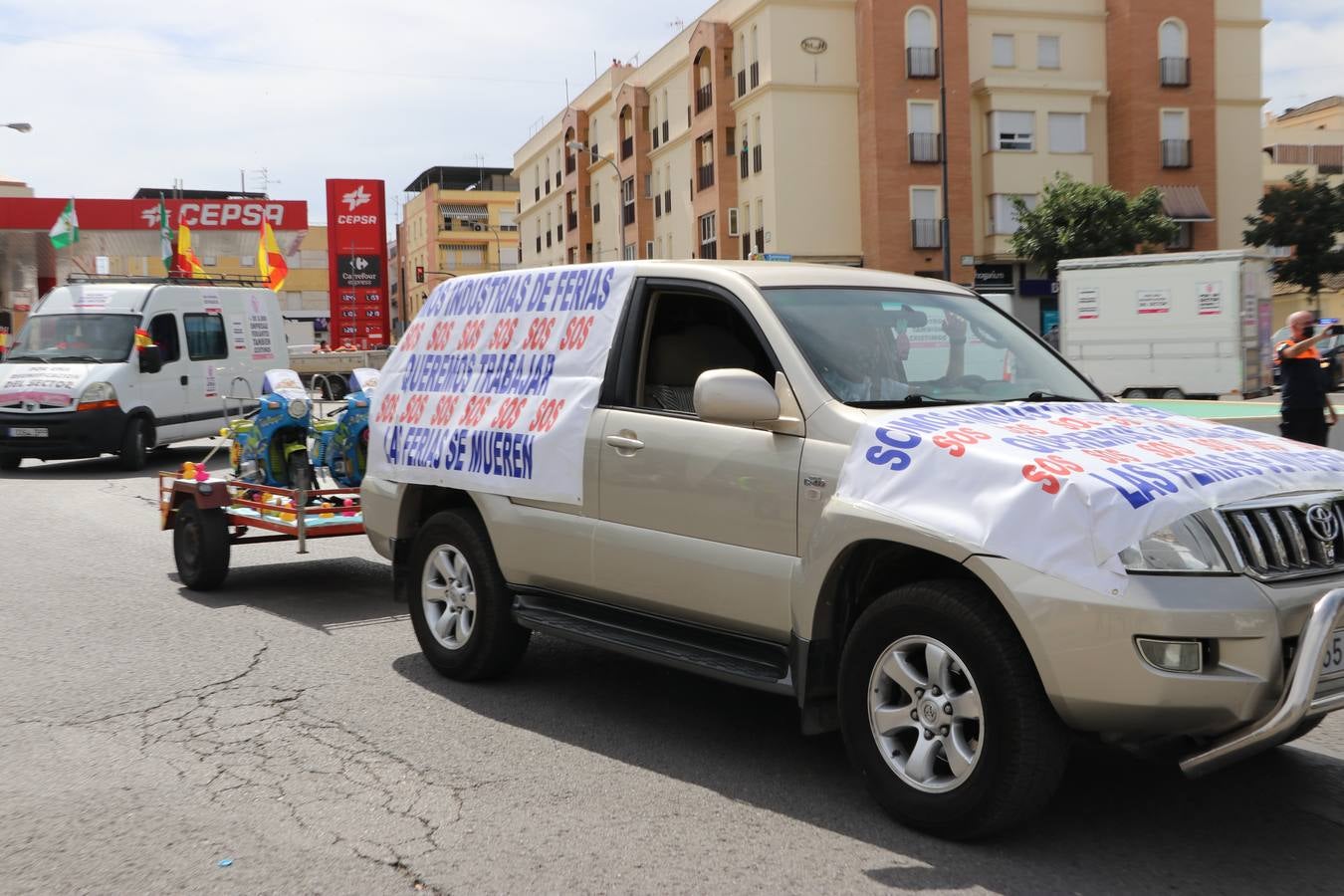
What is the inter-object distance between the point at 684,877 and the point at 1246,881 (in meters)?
1.63

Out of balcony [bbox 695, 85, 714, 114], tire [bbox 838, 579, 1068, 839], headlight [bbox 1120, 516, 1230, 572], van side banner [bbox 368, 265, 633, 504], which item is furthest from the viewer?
balcony [bbox 695, 85, 714, 114]

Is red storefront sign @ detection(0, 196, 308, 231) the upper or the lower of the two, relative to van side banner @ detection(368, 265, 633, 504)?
upper

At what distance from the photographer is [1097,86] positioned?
46375 mm

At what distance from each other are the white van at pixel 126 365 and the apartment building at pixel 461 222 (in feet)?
263

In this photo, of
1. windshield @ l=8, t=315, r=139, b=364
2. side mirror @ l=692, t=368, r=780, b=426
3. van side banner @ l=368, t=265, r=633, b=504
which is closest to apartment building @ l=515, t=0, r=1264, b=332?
windshield @ l=8, t=315, r=139, b=364

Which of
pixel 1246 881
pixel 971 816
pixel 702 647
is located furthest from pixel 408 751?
pixel 1246 881

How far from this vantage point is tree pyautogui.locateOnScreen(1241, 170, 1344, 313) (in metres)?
46.7

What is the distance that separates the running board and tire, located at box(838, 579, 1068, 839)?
0.37 meters

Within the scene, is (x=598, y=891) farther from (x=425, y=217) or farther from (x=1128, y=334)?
(x=425, y=217)

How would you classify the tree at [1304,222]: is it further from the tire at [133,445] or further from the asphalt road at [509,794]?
the asphalt road at [509,794]

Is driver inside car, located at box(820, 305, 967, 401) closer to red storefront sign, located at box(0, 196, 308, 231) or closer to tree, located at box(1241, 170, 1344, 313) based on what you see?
red storefront sign, located at box(0, 196, 308, 231)

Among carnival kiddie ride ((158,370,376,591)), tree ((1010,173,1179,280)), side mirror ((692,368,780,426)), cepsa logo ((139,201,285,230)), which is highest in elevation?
cepsa logo ((139,201,285,230))

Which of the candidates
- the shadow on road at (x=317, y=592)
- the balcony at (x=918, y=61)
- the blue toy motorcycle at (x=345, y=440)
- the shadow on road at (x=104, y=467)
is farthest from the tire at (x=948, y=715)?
the balcony at (x=918, y=61)

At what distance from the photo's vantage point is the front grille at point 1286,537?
378 centimetres
